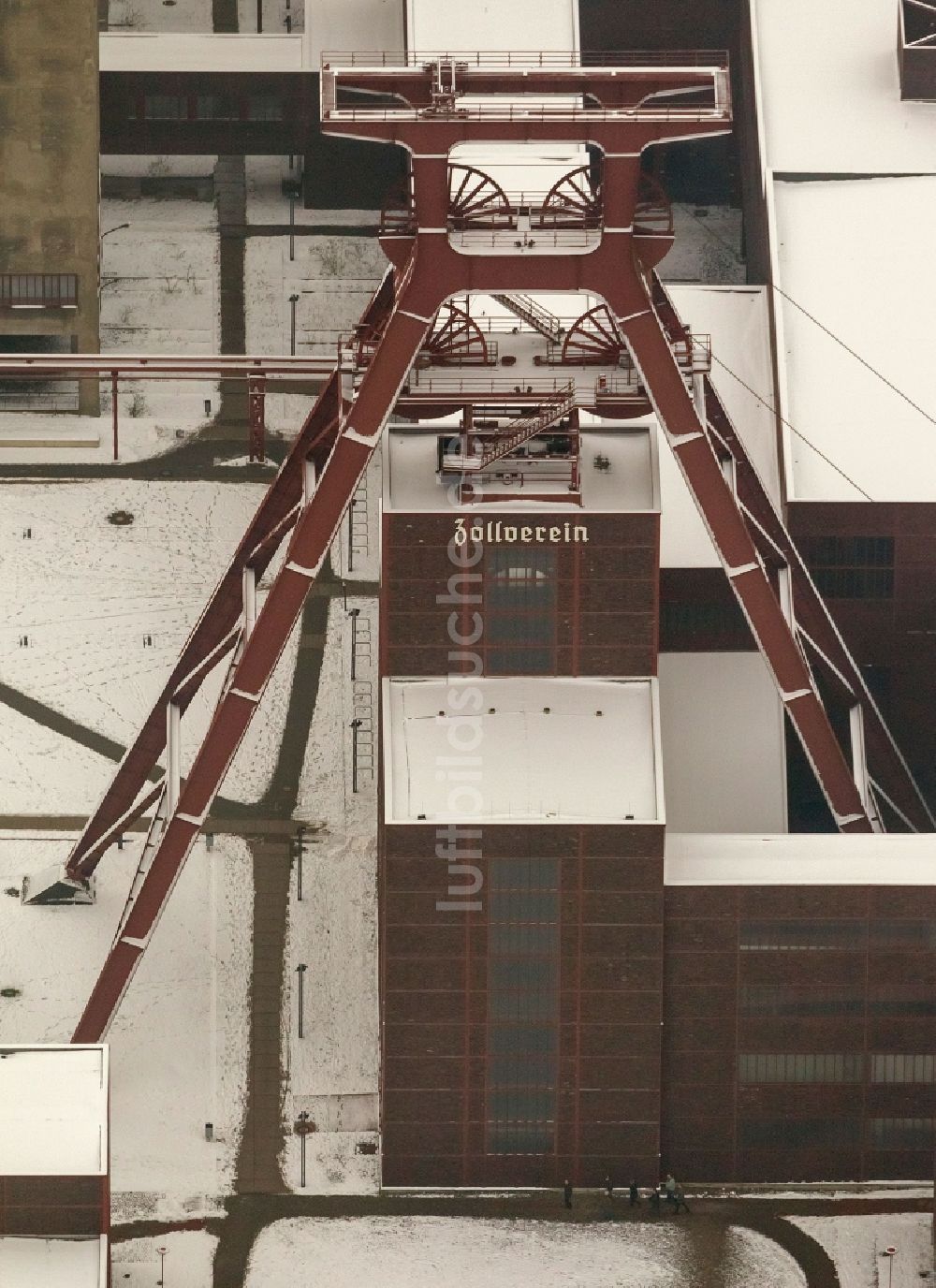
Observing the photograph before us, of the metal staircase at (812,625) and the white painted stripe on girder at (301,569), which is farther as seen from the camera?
the metal staircase at (812,625)

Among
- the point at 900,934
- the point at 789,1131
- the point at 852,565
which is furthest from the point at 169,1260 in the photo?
the point at 852,565

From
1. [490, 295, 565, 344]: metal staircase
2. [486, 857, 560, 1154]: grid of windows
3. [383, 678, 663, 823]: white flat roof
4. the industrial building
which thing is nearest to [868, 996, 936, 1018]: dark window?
the industrial building

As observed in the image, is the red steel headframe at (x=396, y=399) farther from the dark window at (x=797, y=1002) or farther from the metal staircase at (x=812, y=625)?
the dark window at (x=797, y=1002)

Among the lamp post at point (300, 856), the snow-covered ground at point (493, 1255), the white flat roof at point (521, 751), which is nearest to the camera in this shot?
the snow-covered ground at point (493, 1255)

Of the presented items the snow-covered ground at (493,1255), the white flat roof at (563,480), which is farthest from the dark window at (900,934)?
the white flat roof at (563,480)

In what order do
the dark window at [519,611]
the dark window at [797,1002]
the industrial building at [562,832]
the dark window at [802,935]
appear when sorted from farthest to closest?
1. the dark window at [797,1002]
2. the dark window at [802,935]
3. the dark window at [519,611]
4. the industrial building at [562,832]

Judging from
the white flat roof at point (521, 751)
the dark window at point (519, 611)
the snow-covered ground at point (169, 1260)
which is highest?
the dark window at point (519, 611)

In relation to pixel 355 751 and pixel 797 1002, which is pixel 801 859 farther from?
pixel 355 751
